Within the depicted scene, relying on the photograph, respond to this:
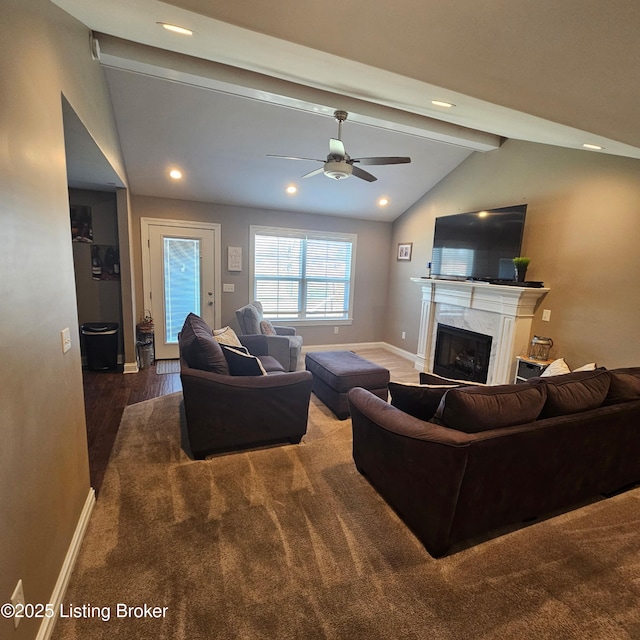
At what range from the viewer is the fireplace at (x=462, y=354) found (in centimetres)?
450

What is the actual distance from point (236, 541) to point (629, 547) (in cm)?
226

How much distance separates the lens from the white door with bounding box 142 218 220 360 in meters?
5.03

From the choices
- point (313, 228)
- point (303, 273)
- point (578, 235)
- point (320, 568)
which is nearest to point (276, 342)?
point (303, 273)

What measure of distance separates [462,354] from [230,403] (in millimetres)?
3629

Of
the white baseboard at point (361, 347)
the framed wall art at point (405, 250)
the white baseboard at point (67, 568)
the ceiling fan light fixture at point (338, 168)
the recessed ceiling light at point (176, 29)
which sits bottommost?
the white baseboard at point (67, 568)

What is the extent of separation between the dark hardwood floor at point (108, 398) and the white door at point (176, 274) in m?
0.82

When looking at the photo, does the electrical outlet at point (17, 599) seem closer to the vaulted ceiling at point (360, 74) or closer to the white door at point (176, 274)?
the vaulted ceiling at point (360, 74)

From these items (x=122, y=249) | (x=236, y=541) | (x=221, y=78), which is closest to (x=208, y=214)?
(x=122, y=249)

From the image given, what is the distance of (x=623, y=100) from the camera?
74.6 inches

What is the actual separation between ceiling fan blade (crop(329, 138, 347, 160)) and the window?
2700 mm

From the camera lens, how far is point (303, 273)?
6.02 m

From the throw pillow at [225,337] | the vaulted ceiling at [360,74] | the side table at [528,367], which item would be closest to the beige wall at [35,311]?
the vaulted ceiling at [360,74]

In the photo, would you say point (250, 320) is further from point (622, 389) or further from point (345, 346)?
point (622, 389)

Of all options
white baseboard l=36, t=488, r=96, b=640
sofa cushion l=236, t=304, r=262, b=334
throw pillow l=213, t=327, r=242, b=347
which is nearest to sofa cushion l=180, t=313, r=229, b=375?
throw pillow l=213, t=327, r=242, b=347
